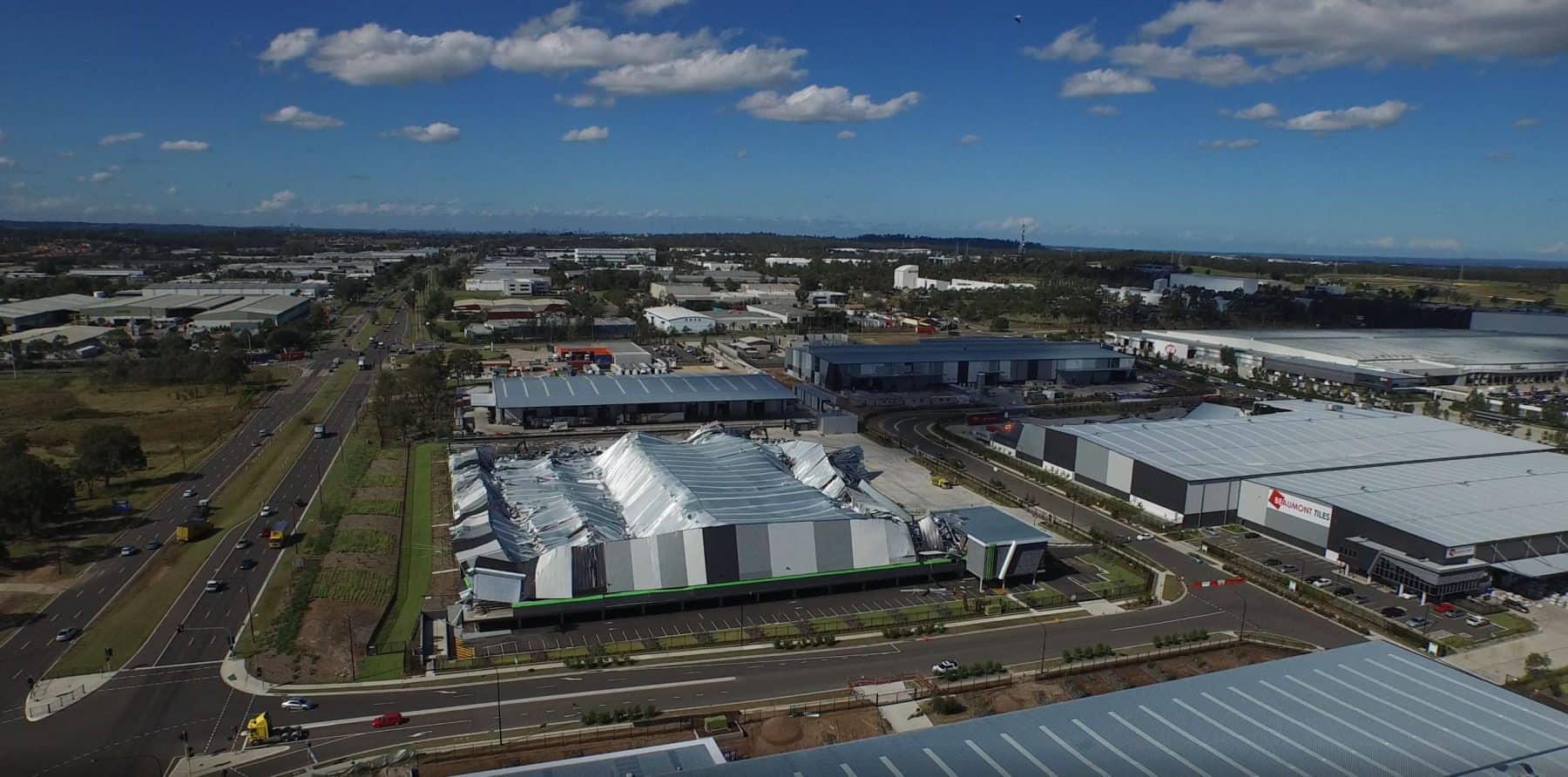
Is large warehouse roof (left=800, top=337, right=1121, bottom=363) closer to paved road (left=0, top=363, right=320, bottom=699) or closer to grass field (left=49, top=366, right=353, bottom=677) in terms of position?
grass field (left=49, top=366, right=353, bottom=677)

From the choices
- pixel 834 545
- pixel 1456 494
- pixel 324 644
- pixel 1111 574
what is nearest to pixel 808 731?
pixel 834 545

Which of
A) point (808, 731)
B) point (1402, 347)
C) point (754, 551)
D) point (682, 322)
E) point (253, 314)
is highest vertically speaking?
point (253, 314)

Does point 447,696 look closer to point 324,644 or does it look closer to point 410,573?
point 324,644

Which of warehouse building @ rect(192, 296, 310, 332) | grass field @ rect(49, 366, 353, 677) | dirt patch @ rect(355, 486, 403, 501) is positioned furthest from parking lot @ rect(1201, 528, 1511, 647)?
warehouse building @ rect(192, 296, 310, 332)

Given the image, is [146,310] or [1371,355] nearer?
[1371,355]

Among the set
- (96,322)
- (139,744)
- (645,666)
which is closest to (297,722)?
(139,744)

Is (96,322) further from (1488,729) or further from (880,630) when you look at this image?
(1488,729)

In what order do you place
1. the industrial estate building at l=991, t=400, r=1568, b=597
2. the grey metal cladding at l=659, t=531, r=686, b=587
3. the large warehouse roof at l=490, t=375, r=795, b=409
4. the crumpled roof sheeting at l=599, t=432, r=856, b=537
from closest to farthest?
the grey metal cladding at l=659, t=531, r=686, b=587 < the crumpled roof sheeting at l=599, t=432, r=856, b=537 < the industrial estate building at l=991, t=400, r=1568, b=597 < the large warehouse roof at l=490, t=375, r=795, b=409

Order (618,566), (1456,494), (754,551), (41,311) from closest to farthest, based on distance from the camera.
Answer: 1. (618,566)
2. (754,551)
3. (1456,494)
4. (41,311)
